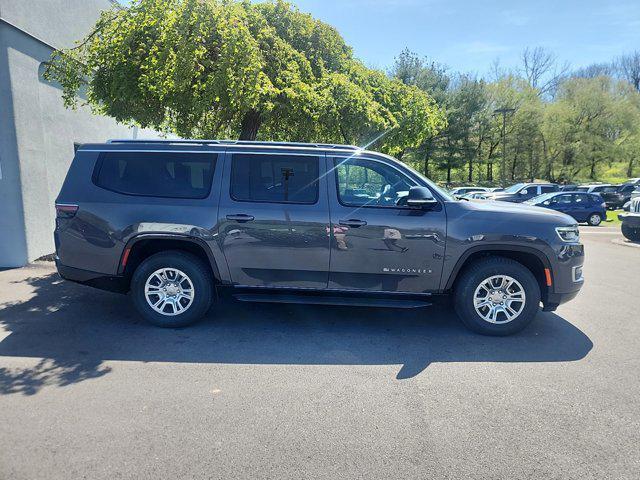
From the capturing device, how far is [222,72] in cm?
680

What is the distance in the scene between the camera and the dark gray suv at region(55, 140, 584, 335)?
454 cm

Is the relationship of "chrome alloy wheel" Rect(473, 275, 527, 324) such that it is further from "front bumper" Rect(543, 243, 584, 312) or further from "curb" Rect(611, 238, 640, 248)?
"curb" Rect(611, 238, 640, 248)

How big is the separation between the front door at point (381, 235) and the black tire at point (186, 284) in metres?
1.42

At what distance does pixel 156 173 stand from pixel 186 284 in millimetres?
1290

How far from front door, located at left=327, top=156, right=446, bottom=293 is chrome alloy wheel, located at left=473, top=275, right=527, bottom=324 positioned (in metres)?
0.52

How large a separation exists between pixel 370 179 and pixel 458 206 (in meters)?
0.99

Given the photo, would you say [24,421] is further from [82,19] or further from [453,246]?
[82,19]

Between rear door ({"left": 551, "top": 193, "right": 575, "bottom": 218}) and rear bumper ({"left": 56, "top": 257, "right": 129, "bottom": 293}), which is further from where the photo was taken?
rear door ({"left": 551, "top": 193, "right": 575, "bottom": 218})

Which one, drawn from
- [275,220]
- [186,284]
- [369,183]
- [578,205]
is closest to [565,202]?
[578,205]

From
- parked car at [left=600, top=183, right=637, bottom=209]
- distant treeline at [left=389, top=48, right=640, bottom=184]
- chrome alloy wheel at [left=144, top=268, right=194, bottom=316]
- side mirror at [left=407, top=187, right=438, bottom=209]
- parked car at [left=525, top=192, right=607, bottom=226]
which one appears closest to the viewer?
side mirror at [left=407, top=187, right=438, bottom=209]

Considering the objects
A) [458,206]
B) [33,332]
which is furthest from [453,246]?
[33,332]

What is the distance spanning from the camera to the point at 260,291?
15.8 ft

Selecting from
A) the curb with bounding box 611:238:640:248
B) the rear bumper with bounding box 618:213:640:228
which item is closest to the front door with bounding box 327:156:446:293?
the curb with bounding box 611:238:640:248

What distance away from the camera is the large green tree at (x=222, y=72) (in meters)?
6.75
